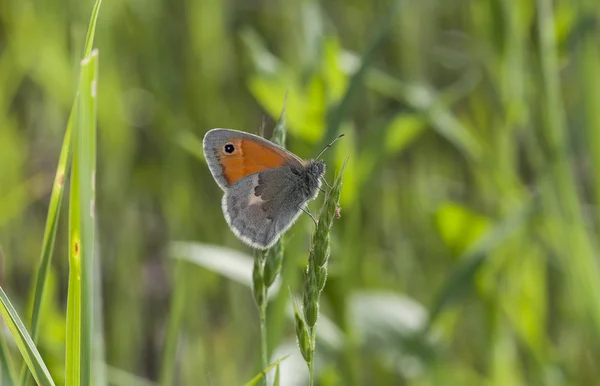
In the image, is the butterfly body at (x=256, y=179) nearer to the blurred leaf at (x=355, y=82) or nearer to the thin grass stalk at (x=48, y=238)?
the blurred leaf at (x=355, y=82)

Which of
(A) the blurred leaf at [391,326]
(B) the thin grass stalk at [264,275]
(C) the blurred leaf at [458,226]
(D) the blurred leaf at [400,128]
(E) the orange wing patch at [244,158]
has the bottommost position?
(A) the blurred leaf at [391,326]

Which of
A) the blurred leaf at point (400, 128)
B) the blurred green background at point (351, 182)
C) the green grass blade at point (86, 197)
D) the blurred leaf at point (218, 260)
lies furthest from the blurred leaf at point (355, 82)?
the green grass blade at point (86, 197)

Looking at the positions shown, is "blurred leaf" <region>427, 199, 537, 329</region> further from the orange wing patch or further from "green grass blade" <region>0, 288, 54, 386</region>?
"green grass blade" <region>0, 288, 54, 386</region>

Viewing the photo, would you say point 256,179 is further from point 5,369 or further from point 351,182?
point 5,369

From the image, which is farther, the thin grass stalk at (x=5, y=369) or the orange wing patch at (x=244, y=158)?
the orange wing patch at (x=244, y=158)

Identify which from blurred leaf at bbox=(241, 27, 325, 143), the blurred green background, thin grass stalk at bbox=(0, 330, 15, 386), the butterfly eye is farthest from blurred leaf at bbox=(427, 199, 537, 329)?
thin grass stalk at bbox=(0, 330, 15, 386)

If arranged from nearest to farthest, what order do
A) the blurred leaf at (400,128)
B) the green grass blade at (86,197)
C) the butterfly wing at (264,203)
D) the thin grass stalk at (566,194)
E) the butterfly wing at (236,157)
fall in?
the green grass blade at (86,197), the butterfly wing at (264,203), the butterfly wing at (236,157), the thin grass stalk at (566,194), the blurred leaf at (400,128)

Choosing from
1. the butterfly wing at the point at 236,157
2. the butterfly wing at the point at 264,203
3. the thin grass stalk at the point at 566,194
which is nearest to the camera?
the butterfly wing at the point at 264,203
